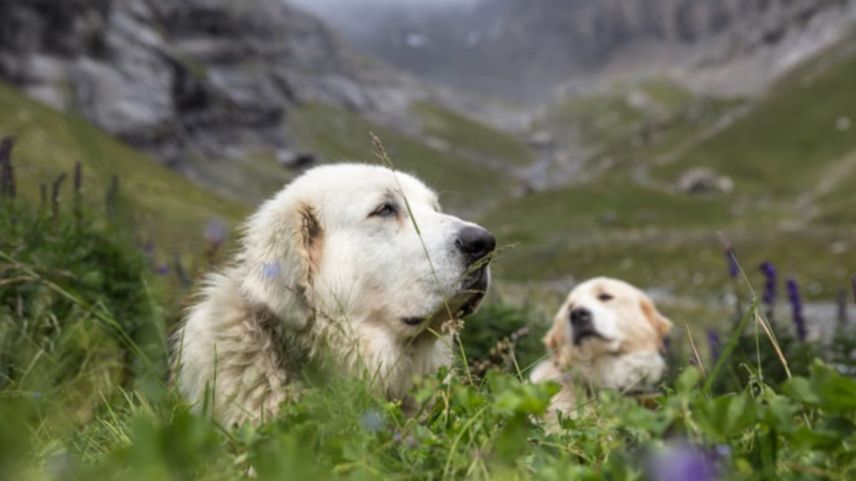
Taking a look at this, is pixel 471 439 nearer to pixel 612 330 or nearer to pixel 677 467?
pixel 677 467

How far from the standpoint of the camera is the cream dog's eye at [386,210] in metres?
4.68

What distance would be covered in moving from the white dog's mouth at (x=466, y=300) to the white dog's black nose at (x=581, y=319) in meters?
4.17

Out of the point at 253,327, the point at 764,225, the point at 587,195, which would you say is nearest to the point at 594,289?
the point at 253,327

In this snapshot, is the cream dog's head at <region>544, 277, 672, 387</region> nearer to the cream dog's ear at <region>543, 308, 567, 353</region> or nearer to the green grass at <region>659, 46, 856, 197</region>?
the cream dog's ear at <region>543, 308, 567, 353</region>

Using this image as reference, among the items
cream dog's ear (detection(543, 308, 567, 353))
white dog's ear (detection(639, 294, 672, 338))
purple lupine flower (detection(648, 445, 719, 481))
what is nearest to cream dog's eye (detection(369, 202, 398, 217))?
purple lupine flower (detection(648, 445, 719, 481))

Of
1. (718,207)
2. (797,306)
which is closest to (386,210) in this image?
(797,306)

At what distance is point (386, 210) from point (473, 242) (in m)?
0.79

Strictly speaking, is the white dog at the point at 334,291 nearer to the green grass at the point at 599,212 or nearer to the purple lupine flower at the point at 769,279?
the purple lupine flower at the point at 769,279

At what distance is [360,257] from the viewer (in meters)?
4.50

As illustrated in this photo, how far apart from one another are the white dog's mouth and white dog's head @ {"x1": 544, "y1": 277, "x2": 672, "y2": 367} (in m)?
4.11

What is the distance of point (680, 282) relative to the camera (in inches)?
2226

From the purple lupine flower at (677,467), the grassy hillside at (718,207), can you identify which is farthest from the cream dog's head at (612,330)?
the grassy hillside at (718,207)

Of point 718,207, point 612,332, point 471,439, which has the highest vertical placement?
point 471,439

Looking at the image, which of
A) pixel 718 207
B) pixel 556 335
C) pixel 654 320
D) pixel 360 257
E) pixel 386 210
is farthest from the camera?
pixel 718 207
